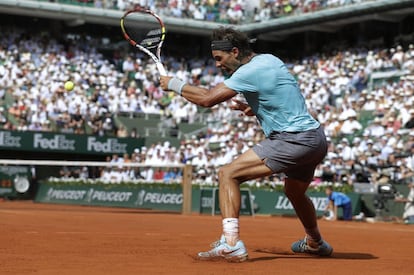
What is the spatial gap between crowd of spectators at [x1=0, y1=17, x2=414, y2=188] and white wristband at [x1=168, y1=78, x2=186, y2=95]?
14.8m

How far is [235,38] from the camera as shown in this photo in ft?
23.1

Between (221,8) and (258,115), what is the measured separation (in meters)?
30.4

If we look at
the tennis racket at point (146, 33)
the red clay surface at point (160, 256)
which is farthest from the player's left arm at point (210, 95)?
the red clay surface at point (160, 256)

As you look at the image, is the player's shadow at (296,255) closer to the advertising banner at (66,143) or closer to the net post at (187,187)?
the net post at (187,187)

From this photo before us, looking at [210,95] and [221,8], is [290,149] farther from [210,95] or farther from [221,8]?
[221,8]

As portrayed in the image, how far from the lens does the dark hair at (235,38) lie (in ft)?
23.1

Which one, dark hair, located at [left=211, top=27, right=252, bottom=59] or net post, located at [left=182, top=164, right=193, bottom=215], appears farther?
net post, located at [left=182, top=164, right=193, bottom=215]

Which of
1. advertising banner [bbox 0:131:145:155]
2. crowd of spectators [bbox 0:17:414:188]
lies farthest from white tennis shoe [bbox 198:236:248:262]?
advertising banner [bbox 0:131:145:155]

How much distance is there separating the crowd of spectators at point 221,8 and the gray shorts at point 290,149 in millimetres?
27737

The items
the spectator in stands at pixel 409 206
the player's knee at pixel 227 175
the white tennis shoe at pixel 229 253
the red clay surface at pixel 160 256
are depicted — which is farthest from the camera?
the spectator in stands at pixel 409 206

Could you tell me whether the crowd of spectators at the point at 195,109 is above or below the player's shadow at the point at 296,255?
above

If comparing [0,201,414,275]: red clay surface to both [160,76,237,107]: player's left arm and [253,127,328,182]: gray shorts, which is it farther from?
[160,76,237,107]: player's left arm

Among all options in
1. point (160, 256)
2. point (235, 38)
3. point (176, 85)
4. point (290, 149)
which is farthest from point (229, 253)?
point (235, 38)

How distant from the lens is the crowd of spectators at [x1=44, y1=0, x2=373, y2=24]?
3491cm
